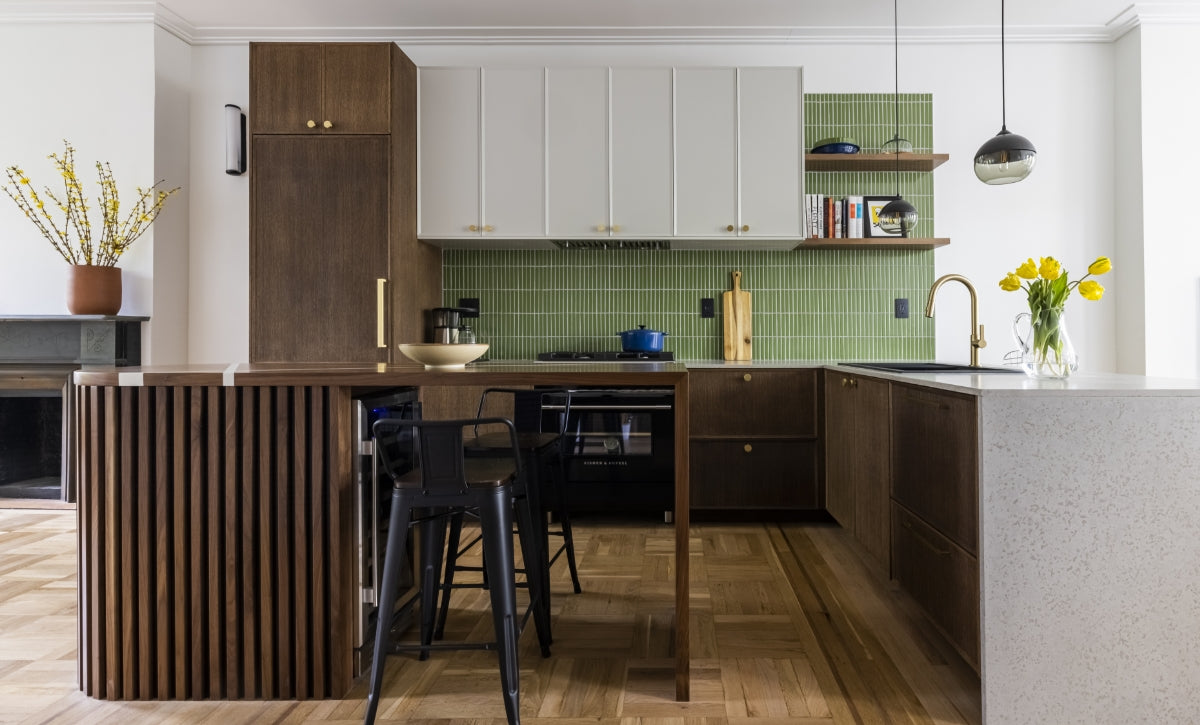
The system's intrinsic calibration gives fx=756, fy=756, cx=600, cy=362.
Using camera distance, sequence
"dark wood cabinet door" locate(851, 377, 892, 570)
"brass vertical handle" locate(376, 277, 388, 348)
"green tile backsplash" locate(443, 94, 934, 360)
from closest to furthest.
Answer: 1. "dark wood cabinet door" locate(851, 377, 892, 570)
2. "brass vertical handle" locate(376, 277, 388, 348)
3. "green tile backsplash" locate(443, 94, 934, 360)

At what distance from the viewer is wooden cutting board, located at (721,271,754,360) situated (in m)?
4.38

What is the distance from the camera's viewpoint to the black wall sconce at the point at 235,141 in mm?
4270

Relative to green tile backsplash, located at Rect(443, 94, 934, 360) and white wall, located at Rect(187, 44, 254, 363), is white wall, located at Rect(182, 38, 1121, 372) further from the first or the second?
white wall, located at Rect(187, 44, 254, 363)

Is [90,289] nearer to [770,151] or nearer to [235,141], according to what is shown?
[235,141]

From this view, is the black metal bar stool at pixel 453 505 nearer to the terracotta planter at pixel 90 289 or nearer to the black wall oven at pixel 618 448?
the black wall oven at pixel 618 448

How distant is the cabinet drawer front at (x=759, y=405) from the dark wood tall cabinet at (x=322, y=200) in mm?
1627

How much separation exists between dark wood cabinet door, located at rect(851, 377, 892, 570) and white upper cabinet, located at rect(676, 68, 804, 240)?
1.24m

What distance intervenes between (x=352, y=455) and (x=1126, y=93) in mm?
4508

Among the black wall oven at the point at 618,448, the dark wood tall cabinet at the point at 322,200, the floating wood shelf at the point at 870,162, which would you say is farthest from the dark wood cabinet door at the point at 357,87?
the floating wood shelf at the point at 870,162

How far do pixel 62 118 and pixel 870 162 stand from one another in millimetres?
4467

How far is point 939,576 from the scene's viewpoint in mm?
2094

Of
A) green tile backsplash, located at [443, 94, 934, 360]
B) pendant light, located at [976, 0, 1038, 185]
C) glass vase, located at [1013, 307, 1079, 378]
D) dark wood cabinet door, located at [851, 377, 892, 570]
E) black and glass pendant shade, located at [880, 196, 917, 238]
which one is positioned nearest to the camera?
glass vase, located at [1013, 307, 1079, 378]

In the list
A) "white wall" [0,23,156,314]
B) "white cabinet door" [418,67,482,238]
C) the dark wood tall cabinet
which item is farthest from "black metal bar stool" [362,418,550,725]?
"white wall" [0,23,156,314]

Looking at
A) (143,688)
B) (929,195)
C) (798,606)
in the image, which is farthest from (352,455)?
(929,195)
